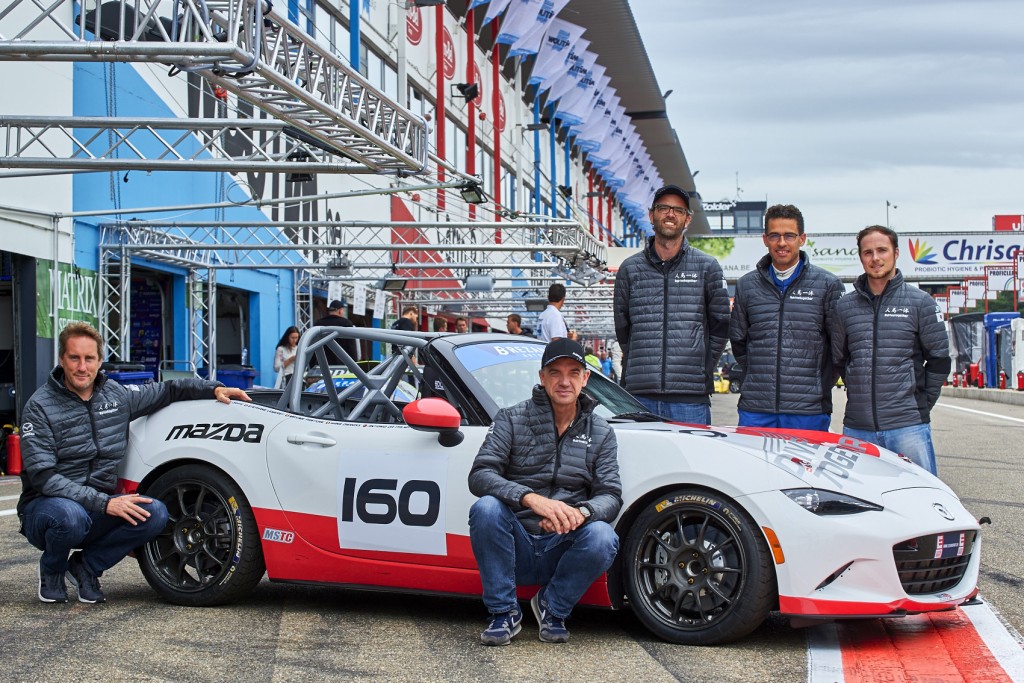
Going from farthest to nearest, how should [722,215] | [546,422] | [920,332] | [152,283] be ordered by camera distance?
[722,215] → [152,283] → [920,332] → [546,422]

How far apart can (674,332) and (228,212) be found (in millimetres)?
16753

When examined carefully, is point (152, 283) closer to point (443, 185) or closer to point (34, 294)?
point (34, 294)

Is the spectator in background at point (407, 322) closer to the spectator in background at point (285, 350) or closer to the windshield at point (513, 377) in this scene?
the spectator in background at point (285, 350)

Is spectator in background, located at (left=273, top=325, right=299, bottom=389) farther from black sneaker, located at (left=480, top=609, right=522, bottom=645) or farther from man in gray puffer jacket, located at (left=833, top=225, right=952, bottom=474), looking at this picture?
black sneaker, located at (left=480, top=609, right=522, bottom=645)

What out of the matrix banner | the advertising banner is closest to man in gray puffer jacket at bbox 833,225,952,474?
the matrix banner

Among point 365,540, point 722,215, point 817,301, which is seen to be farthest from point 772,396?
point 722,215

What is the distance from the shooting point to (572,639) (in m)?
4.82

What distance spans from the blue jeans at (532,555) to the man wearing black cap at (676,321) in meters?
1.63

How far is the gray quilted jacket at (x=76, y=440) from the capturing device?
18.3 feet

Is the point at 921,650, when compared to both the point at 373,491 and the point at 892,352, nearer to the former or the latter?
the point at 892,352

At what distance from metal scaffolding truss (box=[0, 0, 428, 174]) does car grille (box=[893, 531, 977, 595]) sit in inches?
204

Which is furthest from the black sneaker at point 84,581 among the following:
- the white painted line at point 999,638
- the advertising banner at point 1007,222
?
the advertising banner at point 1007,222

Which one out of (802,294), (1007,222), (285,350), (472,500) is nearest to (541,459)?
(472,500)

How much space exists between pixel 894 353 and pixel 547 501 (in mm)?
2197
